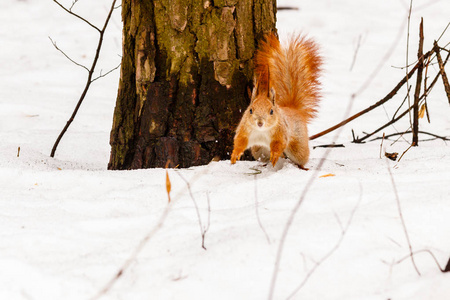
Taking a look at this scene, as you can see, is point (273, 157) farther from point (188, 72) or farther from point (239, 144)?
point (188, 72)

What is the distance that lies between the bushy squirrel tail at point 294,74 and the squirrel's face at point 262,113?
0.84 ft

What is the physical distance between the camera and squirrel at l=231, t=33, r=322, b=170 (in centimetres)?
277

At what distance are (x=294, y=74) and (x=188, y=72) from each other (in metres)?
0.62

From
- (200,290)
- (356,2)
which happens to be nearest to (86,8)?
(356,2)

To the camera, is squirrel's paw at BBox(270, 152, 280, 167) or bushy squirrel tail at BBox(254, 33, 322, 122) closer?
squirrel's paw at BBox(270, 152, 280, 167)

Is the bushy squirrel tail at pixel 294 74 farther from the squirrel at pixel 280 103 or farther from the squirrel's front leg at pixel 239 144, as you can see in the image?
the squirrel's front leg at pixel 239 144

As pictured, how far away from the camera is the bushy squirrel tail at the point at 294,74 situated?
9.95 feet

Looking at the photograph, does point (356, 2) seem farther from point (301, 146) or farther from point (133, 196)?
point (133, 196)

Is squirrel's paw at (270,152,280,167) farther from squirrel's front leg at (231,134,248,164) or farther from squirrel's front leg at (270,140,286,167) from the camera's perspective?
squirrel's front leg at (231,134,248,164)

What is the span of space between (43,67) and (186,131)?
325 centimetres

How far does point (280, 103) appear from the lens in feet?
10.7

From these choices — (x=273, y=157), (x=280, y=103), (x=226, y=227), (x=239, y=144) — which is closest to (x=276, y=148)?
(x=273, y=157)

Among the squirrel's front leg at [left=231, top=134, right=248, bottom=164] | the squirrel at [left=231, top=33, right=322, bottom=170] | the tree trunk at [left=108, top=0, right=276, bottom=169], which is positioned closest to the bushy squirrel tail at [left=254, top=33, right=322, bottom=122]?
the squirrel at [left=231, top=33, right=322, bottom=170]

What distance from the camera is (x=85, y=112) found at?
4.82 metres
